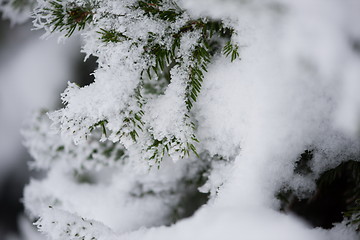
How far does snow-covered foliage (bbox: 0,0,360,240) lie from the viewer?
77 cm

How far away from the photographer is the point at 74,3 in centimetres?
85

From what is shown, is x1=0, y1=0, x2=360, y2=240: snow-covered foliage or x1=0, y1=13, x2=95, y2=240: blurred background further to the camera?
x1=0, y1=13, x2=95, y2=240: blurred background

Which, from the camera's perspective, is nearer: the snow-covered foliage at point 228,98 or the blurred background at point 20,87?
the snow-covered foliage at point 228,98

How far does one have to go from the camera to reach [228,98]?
1.00 m

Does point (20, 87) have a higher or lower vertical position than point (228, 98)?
higher

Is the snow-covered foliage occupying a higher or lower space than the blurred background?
lower

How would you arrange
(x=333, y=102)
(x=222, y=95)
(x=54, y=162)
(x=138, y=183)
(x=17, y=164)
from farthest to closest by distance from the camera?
(x=17, y=164)
(x=54, y=162)
(x=138, y=183)
(x=222, y=95)
(x=333, y=102)

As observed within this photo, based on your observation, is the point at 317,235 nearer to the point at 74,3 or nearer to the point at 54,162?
the point at 74,3

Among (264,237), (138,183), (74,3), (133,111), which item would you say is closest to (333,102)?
(264,237)

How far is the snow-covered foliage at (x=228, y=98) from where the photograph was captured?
770 millimetres

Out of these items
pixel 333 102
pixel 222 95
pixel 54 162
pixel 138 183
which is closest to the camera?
pixel 333 102

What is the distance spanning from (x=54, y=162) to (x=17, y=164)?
0.61m

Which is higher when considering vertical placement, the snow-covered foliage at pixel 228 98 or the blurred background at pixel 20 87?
the blurred background at pixel 20 87

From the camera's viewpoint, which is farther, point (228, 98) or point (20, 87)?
point (20, 87)
